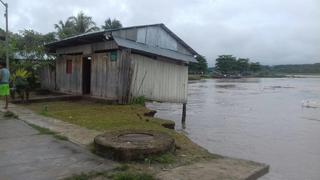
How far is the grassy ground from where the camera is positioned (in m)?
6.46

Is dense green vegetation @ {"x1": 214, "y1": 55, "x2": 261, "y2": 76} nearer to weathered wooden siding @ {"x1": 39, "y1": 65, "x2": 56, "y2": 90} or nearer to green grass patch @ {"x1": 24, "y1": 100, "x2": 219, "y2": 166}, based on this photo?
weathered wooden siding @ {"x1": 39, "y1": 65, "x2": 56, "y2": 90}

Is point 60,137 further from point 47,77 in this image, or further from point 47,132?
point 47,77

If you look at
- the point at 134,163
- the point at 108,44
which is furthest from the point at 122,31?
the point at 134,163

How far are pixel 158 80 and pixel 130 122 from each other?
18.7 ft

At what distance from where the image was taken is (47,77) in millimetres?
21969

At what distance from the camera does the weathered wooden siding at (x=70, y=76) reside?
61.1ft

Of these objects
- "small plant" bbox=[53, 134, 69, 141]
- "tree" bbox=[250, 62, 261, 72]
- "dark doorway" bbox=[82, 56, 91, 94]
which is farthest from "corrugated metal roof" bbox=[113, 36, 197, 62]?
"tree" bbox=[250, 62, 261, 72]

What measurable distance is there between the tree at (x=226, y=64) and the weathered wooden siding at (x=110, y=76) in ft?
328

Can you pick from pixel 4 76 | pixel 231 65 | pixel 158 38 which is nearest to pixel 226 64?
pixel 231 65

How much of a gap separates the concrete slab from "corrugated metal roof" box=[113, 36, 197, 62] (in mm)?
6729

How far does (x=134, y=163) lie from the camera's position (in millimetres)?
6309

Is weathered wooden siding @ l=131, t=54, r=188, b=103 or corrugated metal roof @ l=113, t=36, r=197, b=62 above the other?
corrugated metal roof @ l=113, t=36, r=197, b=62

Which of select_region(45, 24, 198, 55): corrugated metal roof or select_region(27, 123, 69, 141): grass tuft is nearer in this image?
select_region(27, 123, 69, 141): grass tuft

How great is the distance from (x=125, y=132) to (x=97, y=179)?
2.47m
